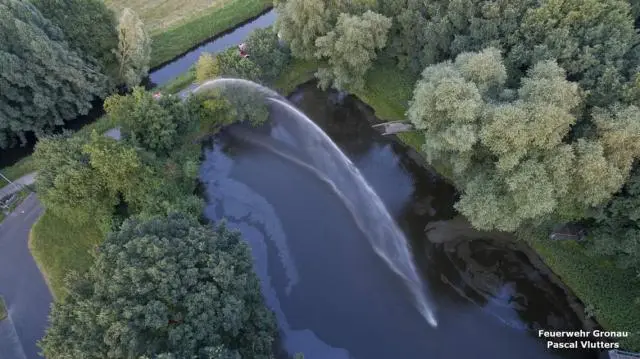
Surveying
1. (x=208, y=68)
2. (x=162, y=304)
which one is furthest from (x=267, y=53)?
(x=162, y=304)

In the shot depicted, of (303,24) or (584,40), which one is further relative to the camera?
(303,24)

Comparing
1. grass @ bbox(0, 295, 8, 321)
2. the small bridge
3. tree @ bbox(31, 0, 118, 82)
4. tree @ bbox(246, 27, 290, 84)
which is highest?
tree @ bbox(31, 0, 118, 82)

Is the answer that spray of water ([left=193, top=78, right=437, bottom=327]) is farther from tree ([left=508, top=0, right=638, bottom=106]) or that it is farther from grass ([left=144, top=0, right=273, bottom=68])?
tree ([left=508, top=0, right=638, bottom=106])

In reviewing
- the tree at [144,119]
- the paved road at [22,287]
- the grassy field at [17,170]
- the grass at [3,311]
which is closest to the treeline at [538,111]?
the tree at [144,119]

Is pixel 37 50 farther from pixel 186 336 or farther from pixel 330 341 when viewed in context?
pixel 330 341

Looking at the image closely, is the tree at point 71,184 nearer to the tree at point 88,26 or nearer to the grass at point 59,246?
the grass at point 59,246

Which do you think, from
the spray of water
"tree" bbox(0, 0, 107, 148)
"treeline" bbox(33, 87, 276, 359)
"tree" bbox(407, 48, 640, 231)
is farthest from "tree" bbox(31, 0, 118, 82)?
"tree" bbox(407, 48, 640, 231)

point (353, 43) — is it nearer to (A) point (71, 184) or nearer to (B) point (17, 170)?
(A) point (71, 184)

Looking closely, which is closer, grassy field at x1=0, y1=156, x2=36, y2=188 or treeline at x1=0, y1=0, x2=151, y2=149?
grassy field at x1=0, y1=156, x2=36, y2=188
